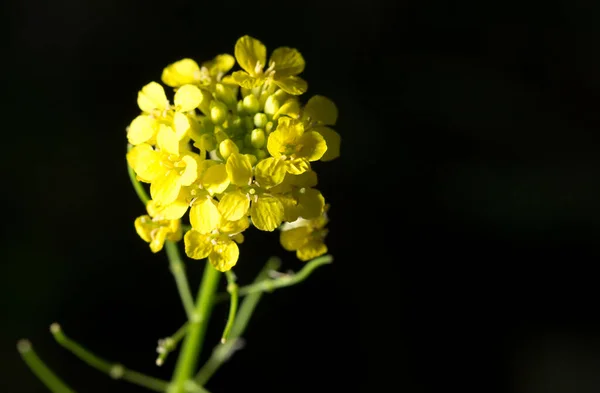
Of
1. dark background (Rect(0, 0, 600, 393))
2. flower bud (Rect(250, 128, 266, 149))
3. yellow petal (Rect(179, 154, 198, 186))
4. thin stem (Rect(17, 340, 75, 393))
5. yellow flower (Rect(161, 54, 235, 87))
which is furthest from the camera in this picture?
dark background (Rect(0, 0, 600, 393))

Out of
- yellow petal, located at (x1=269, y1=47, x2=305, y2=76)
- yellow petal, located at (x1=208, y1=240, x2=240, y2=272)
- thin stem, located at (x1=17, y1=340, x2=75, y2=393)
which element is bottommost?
thin stem, located at (x1=17, y1=340, x2=75, y2=393)

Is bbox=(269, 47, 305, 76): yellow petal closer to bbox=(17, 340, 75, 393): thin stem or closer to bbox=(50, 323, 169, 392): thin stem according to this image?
bbox=(50, 323, 169, 392): thin stem

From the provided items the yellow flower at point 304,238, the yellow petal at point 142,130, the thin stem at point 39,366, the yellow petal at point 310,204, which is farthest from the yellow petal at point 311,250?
the thin stem at point 39,366

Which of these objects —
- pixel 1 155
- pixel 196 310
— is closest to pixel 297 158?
pixel 196 310

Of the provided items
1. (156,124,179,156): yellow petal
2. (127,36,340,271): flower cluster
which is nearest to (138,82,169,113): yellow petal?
(127,36,340,271): flower cluster

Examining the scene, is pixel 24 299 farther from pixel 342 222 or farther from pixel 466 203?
pixel 466 203

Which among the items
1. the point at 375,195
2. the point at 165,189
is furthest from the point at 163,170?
the point at 375,195
